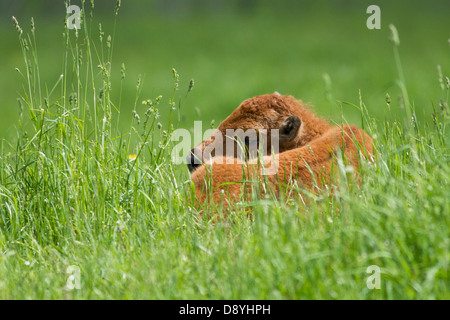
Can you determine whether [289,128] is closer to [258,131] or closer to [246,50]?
[258,131]

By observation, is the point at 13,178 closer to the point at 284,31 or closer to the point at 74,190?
the point at 74,190

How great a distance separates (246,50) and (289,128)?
44.4ft

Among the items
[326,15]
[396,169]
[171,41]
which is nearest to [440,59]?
[326,15]

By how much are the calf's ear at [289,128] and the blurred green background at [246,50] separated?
6.27 metres

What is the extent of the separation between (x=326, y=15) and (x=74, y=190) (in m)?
18.0

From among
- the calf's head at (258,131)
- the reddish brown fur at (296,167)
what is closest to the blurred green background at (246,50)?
the calf's head at (258,131)

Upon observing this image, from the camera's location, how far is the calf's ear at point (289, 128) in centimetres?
454

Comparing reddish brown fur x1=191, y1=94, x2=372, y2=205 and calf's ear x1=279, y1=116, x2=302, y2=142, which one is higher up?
calf's ear x1=279, y1=116, x2=302, y2=142

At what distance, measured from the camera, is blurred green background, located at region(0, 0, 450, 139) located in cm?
1296

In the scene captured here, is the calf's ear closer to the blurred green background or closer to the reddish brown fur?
the reddish brown fur

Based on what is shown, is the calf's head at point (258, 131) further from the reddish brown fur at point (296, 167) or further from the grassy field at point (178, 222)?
the reddish brown fur at point (296, 167)

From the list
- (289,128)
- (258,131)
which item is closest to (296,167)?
(289,128)

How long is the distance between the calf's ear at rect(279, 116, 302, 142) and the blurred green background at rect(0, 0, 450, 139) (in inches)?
247

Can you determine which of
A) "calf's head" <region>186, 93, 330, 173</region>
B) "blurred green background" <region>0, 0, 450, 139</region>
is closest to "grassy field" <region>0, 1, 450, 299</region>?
"calf's head" <region>186, 93, 330, 173</region>
